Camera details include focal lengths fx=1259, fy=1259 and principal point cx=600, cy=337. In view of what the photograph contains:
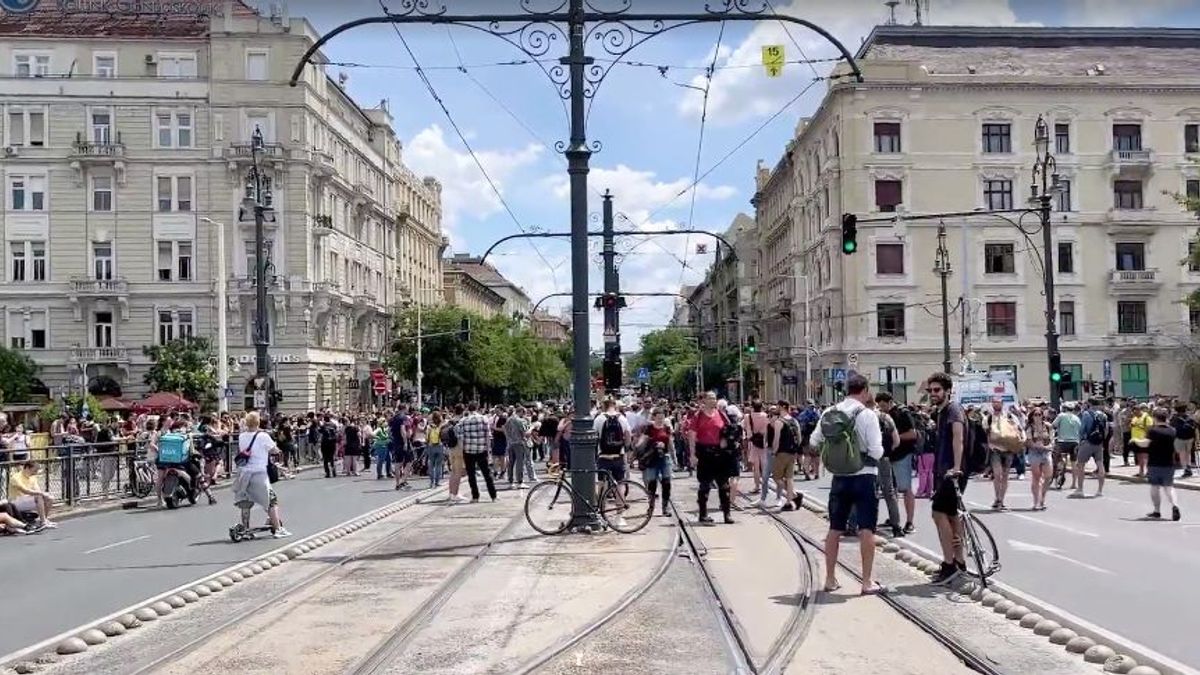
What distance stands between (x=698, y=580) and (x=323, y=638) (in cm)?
403

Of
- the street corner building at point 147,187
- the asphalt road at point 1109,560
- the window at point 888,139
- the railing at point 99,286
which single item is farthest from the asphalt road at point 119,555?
the window at point 888,139

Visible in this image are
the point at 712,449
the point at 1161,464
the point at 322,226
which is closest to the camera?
the point at 712,449

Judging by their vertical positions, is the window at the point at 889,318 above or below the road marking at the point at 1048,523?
above

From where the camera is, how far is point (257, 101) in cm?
6038

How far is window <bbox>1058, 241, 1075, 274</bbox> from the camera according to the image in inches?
2474

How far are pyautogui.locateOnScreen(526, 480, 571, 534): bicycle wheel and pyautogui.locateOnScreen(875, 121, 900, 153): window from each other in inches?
1879

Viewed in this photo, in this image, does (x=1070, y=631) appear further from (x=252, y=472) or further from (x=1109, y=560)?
(x=252, y=472)

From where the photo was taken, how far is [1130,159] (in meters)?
62.3

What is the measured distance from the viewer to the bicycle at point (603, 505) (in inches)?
640

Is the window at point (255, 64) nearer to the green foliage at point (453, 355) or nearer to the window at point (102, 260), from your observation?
the window at point (102, 260)

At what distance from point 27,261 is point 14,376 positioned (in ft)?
24.3

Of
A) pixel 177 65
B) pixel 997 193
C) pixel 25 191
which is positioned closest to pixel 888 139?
pixel 997 193

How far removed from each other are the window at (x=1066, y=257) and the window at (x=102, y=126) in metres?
46.8

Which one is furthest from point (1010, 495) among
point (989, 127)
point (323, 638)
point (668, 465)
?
point (989, 127)
